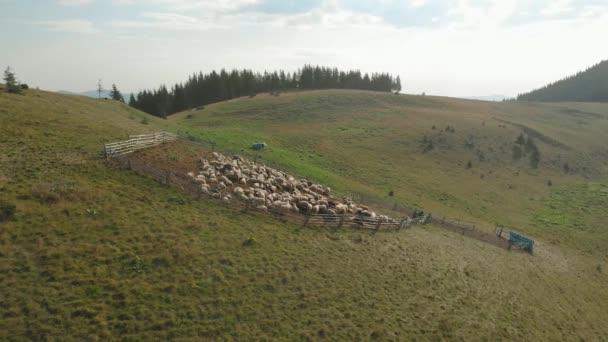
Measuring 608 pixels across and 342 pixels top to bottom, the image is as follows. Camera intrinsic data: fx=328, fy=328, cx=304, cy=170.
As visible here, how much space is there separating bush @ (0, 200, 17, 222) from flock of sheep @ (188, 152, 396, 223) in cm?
1091

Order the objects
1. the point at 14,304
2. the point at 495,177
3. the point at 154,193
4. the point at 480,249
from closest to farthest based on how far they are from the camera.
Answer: the point at 14,304, the point at 154,193, the point at 480,249, the point at 495,177

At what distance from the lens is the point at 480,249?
30484mm

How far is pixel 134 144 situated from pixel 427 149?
53133mm

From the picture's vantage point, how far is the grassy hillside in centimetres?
4569

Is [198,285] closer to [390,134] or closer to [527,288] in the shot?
[527,288]

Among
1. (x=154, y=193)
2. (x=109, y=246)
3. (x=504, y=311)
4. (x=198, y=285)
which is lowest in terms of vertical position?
(x=504, y=311)

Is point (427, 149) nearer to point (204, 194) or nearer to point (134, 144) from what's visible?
point (204, 194)

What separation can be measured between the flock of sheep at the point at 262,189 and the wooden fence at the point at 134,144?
4900mm

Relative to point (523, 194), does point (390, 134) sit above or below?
above

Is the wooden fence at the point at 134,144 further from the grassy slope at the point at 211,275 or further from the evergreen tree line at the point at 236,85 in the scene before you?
the evergreen tree line at the point at 236,85

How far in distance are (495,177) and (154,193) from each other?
55.9 metres

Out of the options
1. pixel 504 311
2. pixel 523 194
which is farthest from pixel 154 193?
pixel 523 194

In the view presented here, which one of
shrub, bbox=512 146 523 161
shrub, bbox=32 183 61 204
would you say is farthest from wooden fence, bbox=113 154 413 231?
shrub, bbox=512 146 523 161

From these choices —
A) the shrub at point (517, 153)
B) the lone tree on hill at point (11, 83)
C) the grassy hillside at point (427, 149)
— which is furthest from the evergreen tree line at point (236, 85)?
the shrub at point (517, 153)
